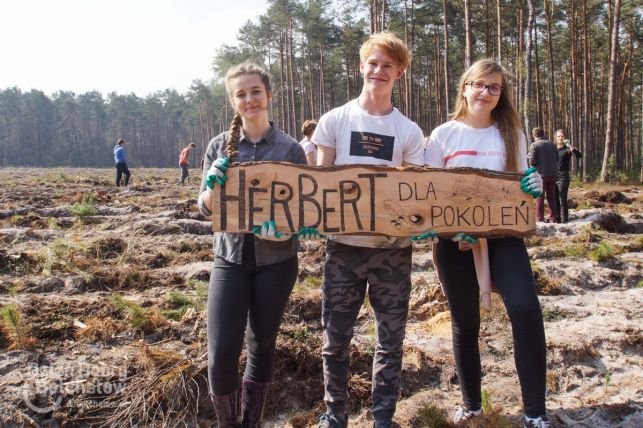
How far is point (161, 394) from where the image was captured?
292 cm

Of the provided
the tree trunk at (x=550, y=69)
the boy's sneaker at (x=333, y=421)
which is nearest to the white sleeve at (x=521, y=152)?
the boy's sneaker at (x=333, y=421)

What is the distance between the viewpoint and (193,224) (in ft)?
28.2

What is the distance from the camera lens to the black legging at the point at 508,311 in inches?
87.8

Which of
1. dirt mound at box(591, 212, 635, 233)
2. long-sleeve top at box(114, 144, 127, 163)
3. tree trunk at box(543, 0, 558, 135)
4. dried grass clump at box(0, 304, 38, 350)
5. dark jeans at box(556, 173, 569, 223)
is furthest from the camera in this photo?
tree trunk at box(543, 0, 558, 135)

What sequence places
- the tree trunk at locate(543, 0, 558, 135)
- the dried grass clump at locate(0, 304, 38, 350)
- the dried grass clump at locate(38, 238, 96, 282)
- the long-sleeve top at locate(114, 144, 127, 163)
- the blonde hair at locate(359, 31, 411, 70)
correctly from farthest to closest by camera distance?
the tree trunk at locate(543, 0, 558, 135)
the long-sleeve top at locate(114, 144, 127, 163)
the dried grass clump at locate(38, 238, 96, 282)
the dried grass clump at locate(0, 304, 38, 350)
the blonde hair at locate(359, 31, 411, 70)

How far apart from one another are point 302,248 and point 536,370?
17.8 feet

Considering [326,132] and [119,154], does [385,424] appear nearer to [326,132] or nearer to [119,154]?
[326,132]

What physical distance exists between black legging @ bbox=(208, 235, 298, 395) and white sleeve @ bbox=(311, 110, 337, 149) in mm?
645

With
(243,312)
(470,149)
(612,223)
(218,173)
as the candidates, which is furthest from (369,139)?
(612,223)

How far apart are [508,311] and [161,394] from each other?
7.21 ft

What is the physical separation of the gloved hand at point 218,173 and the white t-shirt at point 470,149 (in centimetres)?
112

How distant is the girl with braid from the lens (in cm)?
228

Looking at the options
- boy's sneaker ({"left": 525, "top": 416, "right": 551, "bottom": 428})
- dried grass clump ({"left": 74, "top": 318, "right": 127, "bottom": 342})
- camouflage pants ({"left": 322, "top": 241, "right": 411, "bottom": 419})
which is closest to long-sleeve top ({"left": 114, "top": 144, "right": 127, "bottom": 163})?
dried grass clump ({"left": 74, "top": 318, "right": 127, "bottom": 342})

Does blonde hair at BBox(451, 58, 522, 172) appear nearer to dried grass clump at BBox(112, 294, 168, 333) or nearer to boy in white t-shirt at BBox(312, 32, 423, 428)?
boy in white t-shirt at BBox(312, 32, 423, 428)
